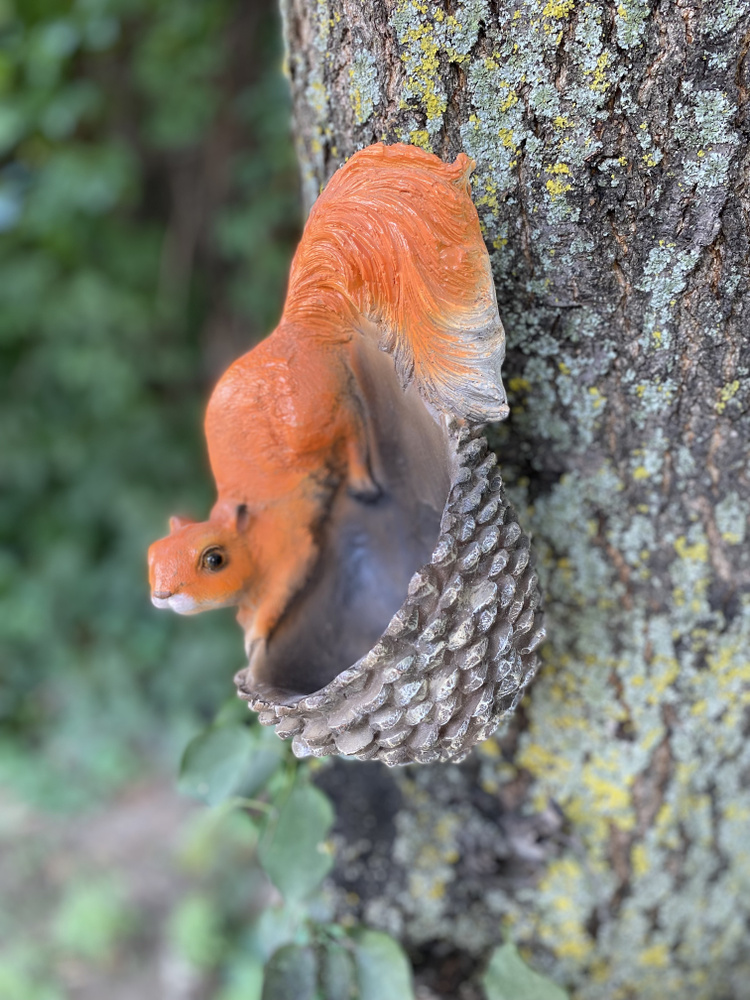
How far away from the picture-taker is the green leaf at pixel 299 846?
750mm

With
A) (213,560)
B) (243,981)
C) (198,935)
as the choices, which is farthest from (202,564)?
(198,935)

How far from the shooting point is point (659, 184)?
0.57 meters

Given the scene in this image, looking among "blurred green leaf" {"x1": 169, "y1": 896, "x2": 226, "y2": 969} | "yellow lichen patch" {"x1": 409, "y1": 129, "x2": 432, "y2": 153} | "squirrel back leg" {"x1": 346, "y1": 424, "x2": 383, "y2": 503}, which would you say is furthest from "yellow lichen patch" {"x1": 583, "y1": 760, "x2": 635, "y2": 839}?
"blurred green leaf" {"x1": 169, "y1": 896, "x2": 226, "y2": 969}

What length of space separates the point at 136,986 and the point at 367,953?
1289 mm

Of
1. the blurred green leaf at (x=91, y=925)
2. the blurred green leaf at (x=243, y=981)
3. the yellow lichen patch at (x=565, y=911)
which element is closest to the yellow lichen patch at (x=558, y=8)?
the yellow lichen patch at (x=565, y=911)

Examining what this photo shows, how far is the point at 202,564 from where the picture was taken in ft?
1.95

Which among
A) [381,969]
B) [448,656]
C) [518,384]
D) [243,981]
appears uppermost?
[518,384]

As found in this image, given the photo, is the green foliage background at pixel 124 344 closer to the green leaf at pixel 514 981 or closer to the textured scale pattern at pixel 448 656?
the green leaf at pixel 514 981

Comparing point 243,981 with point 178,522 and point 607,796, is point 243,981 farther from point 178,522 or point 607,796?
point 178,522

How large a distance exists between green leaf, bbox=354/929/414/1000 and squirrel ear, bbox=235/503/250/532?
0.46m

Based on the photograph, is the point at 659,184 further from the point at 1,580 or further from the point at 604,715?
the point at 1,580

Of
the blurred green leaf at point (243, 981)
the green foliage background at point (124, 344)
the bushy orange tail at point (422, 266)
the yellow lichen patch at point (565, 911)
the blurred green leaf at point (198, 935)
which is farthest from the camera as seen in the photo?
the green foliage background at point (124, 344)

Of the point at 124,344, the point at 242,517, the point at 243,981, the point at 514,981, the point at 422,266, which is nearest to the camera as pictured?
the point at 422,266

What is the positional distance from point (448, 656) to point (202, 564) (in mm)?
195
